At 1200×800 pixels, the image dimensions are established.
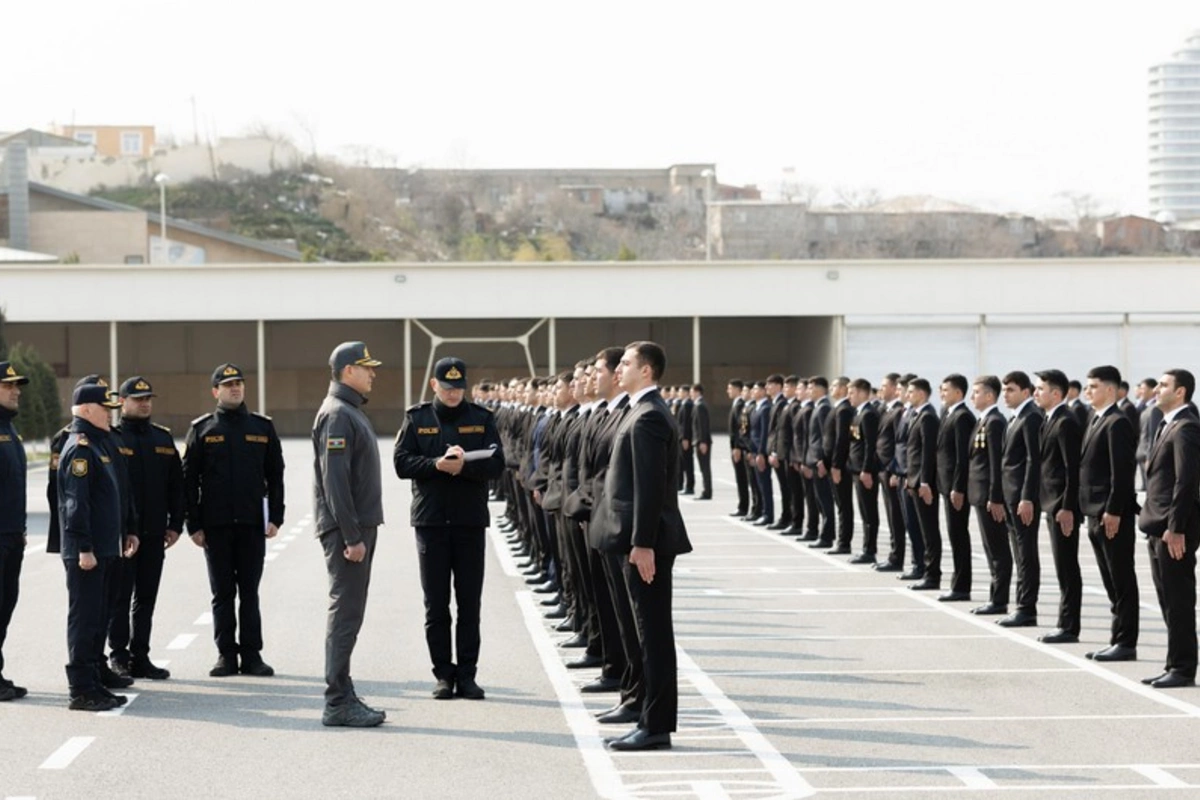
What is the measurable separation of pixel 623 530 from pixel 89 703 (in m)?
3.46

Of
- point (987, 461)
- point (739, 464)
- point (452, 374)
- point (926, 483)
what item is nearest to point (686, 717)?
point (452, 374)

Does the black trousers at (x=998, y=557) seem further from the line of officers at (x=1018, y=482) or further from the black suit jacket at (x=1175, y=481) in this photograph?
the black suit jacket at (x=1175, y=481)

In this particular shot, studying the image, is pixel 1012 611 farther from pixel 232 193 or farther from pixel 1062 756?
pixel 232 193

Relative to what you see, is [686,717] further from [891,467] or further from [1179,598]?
[891,467]

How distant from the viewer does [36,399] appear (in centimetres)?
4997

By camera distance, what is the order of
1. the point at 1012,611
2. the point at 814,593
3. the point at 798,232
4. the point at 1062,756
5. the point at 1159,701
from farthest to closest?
the point at 798,232 → the point at 814,593 → the point at 1012,611 → the point at 1159,701 → the point at 1062,756

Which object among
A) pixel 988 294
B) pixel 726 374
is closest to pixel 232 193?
pixel 726 374

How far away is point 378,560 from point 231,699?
9542 mm

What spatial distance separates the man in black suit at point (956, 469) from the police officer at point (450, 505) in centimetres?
659

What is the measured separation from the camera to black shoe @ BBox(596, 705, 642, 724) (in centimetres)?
1032

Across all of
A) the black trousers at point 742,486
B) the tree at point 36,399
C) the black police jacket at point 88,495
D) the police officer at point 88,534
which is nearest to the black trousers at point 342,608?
the police officer at point 88,534

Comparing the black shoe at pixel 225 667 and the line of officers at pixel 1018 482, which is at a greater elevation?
the line of officers at pixel 1018 482

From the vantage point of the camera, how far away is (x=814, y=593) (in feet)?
57.1

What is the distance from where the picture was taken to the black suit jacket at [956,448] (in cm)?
1733
